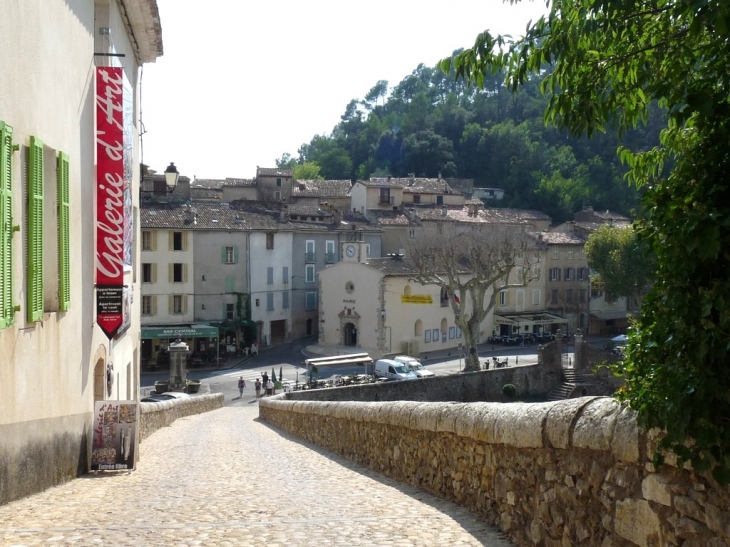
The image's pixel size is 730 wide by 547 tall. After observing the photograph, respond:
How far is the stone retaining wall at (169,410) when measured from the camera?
1969cm

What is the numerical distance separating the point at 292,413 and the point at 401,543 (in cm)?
1403

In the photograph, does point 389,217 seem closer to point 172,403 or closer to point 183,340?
point 183,340

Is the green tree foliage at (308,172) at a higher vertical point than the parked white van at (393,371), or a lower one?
higher

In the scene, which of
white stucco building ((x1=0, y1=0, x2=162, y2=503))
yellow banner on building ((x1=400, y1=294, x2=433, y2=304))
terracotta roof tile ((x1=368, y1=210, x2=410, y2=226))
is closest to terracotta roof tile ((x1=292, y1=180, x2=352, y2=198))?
terracotta roof tile ((x1=368, y1=210, x2=410, y2=226))

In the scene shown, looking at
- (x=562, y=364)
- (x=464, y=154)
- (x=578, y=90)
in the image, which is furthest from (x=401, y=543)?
(x=464, y=154)

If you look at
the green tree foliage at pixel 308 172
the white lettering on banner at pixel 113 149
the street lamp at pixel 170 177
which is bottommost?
the white lettering on banner at pixel 113 149

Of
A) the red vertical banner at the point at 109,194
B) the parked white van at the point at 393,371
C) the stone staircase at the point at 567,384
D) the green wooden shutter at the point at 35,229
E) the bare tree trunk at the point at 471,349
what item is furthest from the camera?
the stone staircase at the point at 567,384

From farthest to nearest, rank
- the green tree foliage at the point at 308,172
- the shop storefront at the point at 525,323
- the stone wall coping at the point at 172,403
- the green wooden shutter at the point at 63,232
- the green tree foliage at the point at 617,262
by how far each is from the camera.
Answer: the green tree foliage at the point at 308,172 < the shop storefront at the point at 525,323 < the green tree foliage at the point at 617,262 < the stone wall coping at the point at 172,403 < the green wooden shutter at the point at 63,232

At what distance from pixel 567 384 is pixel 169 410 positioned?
26.8m

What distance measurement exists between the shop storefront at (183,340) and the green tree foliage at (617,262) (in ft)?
82.0

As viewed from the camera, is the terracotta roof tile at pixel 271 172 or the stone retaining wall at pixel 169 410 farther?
the terracotta roof tile at pixel 271 172

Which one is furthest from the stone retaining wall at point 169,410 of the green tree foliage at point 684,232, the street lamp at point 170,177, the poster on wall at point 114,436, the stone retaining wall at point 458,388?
the green tree foliage at point 684,232

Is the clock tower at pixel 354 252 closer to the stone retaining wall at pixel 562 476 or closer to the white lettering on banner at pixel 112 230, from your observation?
the white lettering on banner at pixel 112 230

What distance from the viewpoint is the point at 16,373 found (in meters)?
8.41
